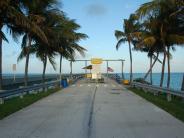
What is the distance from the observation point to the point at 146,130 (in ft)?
36.5

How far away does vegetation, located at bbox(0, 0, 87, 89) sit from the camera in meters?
22.5

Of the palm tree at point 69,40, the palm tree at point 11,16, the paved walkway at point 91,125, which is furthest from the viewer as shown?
the palm tree at point 69,40

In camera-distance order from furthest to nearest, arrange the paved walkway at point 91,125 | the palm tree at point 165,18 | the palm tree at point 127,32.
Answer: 1. the palm tree at point 127,32
2. the palm tree at point 165,18
3. the paved walkway at point 91,125

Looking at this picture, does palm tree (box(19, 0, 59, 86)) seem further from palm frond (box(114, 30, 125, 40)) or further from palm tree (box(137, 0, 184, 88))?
palm frond (box(114, 30, 125, 40))

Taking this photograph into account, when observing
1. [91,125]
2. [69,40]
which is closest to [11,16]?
[91,125]

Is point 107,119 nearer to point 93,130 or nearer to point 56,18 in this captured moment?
point 93,130

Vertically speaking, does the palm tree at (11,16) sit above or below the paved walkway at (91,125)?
above

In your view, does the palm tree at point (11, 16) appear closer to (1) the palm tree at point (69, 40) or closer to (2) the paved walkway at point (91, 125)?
(2) the paved walkway at point (91, 125)

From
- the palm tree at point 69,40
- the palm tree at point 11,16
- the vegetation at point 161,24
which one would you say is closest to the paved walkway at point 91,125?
the palm tree at point 11,16

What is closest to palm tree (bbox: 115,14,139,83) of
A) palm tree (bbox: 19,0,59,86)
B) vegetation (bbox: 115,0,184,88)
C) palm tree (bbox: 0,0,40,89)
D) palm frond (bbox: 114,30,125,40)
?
palm frond (bbox: 114,30,125,40)

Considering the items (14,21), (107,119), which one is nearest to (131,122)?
(107,119)

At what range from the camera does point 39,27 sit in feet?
95.0

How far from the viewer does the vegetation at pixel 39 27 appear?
22.5 meters

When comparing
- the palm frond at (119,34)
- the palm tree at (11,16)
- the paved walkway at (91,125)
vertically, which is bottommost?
the paved walkway at (91,125)
